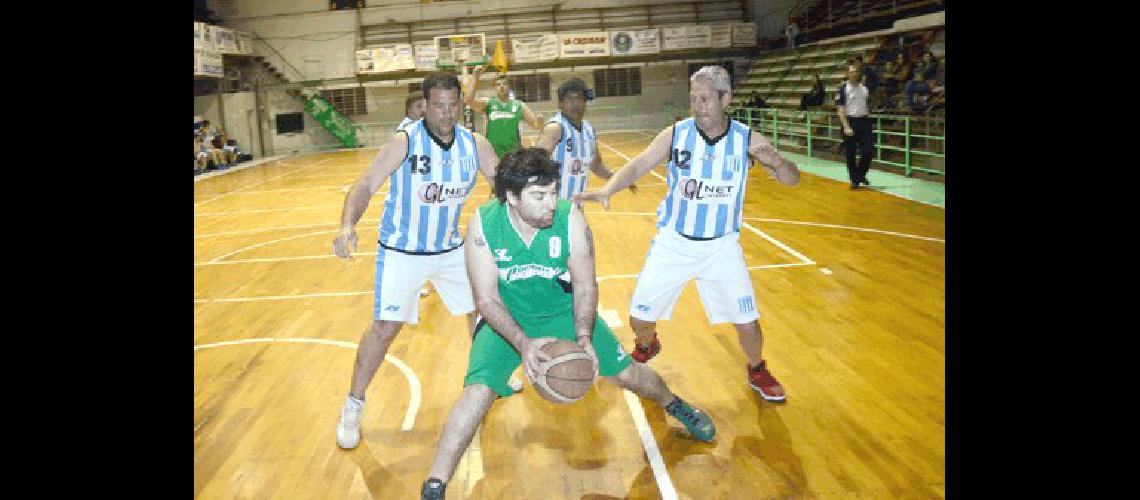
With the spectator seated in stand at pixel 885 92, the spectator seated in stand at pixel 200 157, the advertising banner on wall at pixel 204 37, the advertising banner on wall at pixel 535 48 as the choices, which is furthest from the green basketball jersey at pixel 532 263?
the advertising banner on wall at pixel 535 48

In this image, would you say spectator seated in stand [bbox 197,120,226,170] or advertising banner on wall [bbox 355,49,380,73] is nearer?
spectator seated in stand [bbox 197,120,226,170]

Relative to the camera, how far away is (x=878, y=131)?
49.0 feet

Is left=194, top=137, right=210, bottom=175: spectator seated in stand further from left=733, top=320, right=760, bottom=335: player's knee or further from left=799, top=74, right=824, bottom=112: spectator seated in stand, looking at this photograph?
left=733, top=320, right=760, bottom=335: player's knee

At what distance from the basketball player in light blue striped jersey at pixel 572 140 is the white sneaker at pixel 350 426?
2.69 meters

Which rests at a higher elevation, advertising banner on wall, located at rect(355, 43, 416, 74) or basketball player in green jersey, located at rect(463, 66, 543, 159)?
advertising banner on wall, located at rect(355, 43, 416, 74)

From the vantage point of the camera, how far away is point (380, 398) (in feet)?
17.2

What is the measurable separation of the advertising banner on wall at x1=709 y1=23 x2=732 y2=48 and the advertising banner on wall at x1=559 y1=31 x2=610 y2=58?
3566 millimetres

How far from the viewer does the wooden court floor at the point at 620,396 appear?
13.2 feet

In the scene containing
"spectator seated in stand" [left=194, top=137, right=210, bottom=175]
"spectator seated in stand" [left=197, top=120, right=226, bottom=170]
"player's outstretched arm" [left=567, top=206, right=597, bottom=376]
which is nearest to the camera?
"player's outstretched arm" [left=567, top=206, right=597, bottom=376]

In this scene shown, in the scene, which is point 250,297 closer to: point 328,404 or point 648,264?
point 328,404

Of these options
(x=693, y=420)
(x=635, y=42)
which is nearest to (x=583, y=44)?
(x=635, y=42)

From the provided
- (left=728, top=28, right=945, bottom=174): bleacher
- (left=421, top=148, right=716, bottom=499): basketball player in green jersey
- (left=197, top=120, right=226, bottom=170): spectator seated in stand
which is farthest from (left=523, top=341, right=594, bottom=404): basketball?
(left=197, top=120, right=226, bottom=170): spectator seated in stand

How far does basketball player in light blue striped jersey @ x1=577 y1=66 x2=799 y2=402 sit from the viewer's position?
15.3 ft
